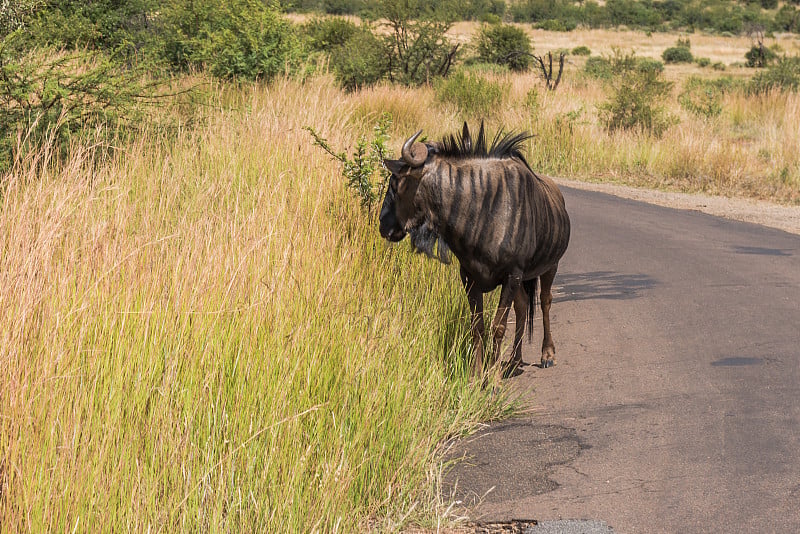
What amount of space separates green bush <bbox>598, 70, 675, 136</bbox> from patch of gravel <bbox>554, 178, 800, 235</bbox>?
358 cm

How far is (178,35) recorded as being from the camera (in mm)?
18969

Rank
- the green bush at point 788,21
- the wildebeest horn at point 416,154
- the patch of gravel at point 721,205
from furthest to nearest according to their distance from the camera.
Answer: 1. the green bush at point 788,21
2. the patch of gravel at point 721,205
3. the wildebeest horn at point 416,154

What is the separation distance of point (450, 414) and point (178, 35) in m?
15.0

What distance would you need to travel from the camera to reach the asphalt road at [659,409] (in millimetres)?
4668

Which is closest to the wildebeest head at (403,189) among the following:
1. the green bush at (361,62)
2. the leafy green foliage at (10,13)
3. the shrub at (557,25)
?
the leafy green foliage at (10,13)

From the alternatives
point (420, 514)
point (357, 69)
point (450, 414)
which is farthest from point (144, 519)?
point (357, 69)

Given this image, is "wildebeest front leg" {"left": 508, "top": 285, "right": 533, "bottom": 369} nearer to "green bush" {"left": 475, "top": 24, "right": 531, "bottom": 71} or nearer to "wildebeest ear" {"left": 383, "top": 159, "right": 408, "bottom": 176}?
"wildebeest ear" {"left": 383, "top": 159, "right": 408, "bottom": 176}

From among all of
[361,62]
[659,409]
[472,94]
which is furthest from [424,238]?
[361,62]

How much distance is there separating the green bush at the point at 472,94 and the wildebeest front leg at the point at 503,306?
15384 mm

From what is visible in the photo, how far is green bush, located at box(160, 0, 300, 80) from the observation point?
55.7 ft

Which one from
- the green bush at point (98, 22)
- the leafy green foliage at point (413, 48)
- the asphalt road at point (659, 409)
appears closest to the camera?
the asphalt road at point (659, 409)

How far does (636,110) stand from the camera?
20.6 m

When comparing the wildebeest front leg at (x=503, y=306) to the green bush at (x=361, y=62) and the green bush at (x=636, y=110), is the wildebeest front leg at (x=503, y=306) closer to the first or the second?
the green bush at (x=636, y=110)

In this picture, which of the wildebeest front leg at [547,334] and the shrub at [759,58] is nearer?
the wildebeest front leg at [547,334]
